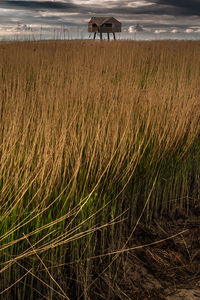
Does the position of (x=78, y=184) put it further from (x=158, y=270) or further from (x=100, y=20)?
(x=100, y=20)

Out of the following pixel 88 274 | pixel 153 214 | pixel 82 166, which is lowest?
pixel 153 214

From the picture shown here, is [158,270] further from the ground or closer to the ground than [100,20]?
closer to the ground

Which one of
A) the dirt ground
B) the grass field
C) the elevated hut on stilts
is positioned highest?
the elevated hut on stilts

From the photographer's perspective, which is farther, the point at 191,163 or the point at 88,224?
the point at 191,163


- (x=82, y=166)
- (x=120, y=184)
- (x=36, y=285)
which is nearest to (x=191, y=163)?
(x=120, y=184)

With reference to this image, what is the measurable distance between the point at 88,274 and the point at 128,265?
296 mm

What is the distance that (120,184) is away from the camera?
2000mm

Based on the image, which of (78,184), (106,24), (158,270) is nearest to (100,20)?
(106,24)

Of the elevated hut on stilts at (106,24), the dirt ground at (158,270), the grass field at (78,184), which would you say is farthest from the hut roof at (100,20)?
the dirt ground at (158,270)

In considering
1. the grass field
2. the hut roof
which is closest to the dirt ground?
the grass field

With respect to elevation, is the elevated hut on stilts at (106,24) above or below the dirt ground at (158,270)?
above

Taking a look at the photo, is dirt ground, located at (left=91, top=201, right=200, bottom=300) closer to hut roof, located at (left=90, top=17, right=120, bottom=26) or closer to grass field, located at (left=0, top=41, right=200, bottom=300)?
grass field, located at (left=0, top=41, right=200, bottom=300)

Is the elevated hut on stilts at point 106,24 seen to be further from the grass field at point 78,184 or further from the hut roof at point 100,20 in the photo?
the grass field at point 78,184

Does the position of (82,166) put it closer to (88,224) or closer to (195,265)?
(88,224)
